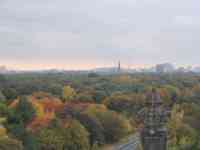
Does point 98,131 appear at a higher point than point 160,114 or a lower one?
lower

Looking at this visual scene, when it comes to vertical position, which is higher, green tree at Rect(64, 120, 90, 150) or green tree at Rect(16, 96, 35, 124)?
green tree at Rect(16, 96, 35, 124)

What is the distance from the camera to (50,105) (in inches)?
2522

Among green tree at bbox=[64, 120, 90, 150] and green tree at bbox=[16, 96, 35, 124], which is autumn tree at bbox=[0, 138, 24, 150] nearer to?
green tree at bbox=[64, 120, 90, 150]

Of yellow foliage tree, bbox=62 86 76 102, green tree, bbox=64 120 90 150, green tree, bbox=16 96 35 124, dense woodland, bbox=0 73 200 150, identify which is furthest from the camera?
yellow foliage tree, bbox=62 86 76 102

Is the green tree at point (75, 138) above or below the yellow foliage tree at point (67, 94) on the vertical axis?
below

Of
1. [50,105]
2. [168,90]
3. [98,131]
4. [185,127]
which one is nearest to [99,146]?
[98,131]

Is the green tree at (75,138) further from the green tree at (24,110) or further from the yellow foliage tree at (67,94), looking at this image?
the yellow foliage tree at (67,94)

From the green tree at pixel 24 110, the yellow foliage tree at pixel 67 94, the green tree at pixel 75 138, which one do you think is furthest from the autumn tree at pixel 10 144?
the yellow foliage tree at pixel 67 94

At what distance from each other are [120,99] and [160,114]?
65.1 m

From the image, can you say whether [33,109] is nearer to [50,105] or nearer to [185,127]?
[50,105]

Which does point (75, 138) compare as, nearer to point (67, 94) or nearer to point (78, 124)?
point (78, 124)

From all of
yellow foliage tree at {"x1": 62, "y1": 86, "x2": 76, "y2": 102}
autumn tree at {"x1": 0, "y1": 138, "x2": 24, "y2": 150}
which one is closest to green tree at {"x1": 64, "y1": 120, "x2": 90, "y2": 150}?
autumn tree at {"x1": 0, "y1": 138, "x2": 24, "y2": 150}

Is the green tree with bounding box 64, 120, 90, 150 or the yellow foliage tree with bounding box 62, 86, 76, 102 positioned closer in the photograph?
the green tree with bounding box 64, 120, 90, 150

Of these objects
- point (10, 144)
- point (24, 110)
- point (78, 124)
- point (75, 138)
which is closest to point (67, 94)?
point (24, 110)
